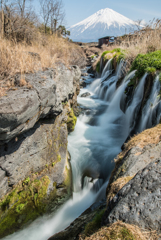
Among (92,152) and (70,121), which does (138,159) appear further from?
(70,121)

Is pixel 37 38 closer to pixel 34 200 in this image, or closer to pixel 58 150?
pixel 58 150

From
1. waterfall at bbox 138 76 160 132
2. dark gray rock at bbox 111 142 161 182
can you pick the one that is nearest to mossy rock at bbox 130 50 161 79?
A: waterfall at bbox 138 76 160 132

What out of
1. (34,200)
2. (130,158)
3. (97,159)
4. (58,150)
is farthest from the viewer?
(97,159)

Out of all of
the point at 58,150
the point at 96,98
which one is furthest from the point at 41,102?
the point at 96,98

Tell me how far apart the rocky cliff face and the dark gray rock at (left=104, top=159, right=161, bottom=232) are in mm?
2275

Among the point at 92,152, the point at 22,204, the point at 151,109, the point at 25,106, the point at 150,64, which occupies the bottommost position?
the point at 22,204

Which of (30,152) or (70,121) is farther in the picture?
(70,121)

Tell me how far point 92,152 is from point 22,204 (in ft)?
10.9

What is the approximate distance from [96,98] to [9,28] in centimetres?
764

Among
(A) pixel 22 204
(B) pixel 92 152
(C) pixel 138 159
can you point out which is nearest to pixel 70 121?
Answer: (B) pixel 92 152

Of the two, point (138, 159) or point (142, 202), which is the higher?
point (138, 159)

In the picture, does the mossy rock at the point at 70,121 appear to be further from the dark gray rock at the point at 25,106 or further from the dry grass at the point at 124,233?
the dry grass at the point at 124,233

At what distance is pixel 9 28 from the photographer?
7.86m

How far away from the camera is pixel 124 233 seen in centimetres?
167
